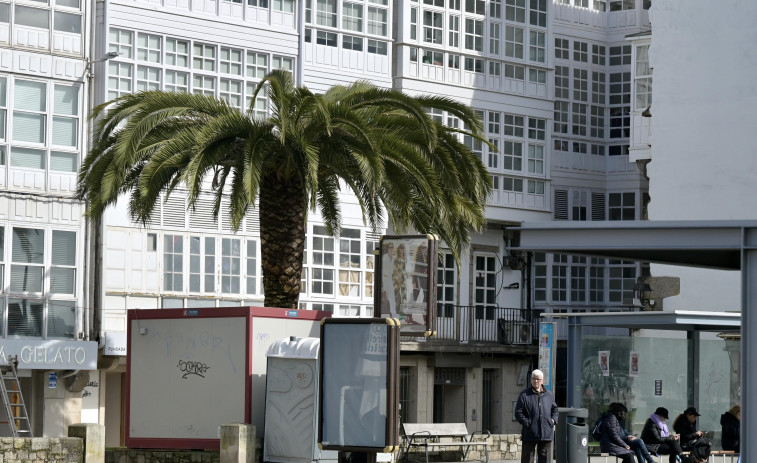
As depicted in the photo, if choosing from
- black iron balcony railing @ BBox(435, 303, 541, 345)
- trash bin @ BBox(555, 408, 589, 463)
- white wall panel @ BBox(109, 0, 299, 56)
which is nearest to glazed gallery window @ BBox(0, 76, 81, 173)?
white wall panel @ BBox(109, 0, 299, 56)

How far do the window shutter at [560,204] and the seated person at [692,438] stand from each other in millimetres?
20832

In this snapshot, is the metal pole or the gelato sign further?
the gelato sign

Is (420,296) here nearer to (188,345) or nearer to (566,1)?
(188,345)

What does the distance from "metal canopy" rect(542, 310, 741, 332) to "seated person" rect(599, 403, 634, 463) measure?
8.83ft

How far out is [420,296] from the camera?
73.8 ft

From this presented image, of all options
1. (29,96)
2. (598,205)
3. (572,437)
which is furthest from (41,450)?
(598,205)

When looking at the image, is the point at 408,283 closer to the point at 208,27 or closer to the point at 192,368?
the point at 192,368

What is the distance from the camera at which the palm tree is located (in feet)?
85.7

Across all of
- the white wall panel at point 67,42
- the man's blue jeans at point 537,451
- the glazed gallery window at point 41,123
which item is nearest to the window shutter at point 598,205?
the glazed gallery window at point 41,123

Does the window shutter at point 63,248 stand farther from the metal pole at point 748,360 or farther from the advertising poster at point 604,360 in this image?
the metal pole at point 748,360

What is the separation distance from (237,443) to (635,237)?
35.3 feet

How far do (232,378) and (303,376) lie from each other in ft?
5.72

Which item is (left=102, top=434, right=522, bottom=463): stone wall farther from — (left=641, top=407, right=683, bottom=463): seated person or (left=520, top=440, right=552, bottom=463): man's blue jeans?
(left=641, top=407, right=683, bottom=463): seated person

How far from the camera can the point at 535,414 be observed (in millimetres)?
21125
